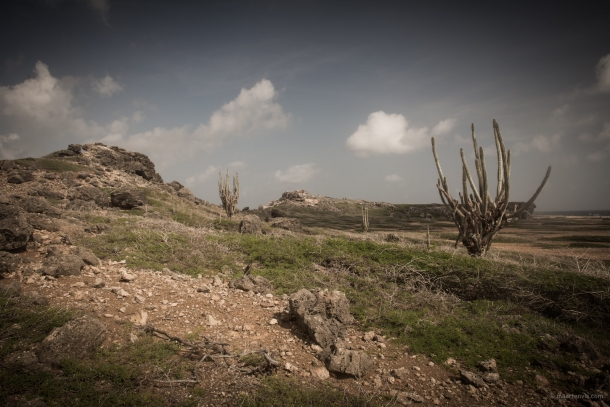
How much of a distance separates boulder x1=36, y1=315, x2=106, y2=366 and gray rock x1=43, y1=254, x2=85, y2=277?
2650mm

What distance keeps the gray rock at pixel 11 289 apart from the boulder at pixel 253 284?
3.78m

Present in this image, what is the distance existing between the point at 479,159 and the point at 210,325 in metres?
10.6

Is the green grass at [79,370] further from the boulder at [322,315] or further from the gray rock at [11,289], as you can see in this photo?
the boulder at [322,315]

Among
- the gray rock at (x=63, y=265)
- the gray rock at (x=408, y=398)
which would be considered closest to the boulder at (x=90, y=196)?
the gray rock at (x=63, y=265)

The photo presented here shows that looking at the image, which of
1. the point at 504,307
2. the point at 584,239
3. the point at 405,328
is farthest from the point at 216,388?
the point at 584,239

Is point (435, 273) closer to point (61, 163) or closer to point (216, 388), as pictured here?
point (216, 388)

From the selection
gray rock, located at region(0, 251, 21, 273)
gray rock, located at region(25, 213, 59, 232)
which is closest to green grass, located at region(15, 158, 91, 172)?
gray rock, located at region(25, 213, 59, 232)

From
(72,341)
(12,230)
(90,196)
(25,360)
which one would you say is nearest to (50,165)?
(90,196)

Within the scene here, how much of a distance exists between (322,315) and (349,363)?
1.18 metres

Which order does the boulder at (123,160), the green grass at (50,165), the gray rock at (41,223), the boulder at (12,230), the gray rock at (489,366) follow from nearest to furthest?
the gray rock at (489,366) → the boulder at (12,230) → the gray rock at (41,223) → the green grass at (50,165) → the boulder at (123,160)

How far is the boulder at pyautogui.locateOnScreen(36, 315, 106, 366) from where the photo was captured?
11.6ft

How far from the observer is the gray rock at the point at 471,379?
3893 millimetres

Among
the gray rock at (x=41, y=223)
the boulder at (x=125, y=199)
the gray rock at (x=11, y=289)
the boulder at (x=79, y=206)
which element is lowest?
the gray rock at (x=11, y=289)

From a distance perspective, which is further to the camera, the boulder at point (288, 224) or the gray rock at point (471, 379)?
the boulder at point (288, 224)
